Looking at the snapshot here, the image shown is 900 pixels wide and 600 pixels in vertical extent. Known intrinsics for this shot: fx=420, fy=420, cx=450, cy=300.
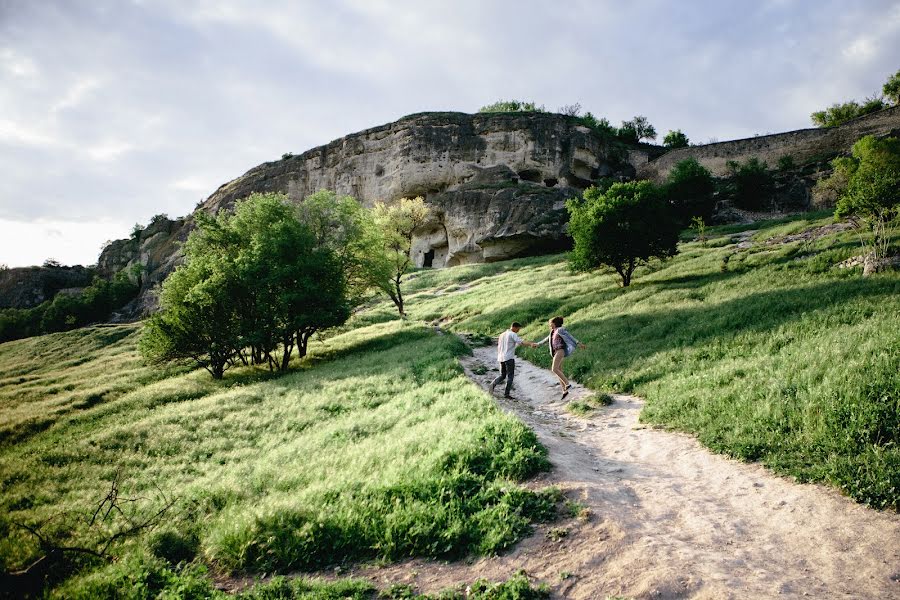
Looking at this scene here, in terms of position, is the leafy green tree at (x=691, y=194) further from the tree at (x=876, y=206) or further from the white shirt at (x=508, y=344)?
the white shirt at (x=508, y=344)

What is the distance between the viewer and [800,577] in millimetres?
4320

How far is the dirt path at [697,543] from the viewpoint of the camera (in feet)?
13.8

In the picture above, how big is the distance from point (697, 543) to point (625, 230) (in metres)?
25.5

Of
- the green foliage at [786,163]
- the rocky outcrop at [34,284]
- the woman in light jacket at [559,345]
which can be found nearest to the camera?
the woman in light jacket at [559,345]

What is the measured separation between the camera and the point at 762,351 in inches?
458

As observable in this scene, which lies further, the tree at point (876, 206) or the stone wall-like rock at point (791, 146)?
the stone wall-like rock at point (791, 146)

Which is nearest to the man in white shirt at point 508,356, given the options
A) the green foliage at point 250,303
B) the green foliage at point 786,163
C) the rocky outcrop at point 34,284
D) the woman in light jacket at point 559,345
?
the woman in light jacket at point 559,345

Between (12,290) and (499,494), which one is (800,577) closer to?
(499,494)

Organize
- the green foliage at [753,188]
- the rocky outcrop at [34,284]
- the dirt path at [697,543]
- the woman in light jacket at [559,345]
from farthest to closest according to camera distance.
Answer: the rocky outcrop at [34,284] < the green foliage at [753,188] < the woman in light jacket at [559,345] < the dirt path at [697,543]

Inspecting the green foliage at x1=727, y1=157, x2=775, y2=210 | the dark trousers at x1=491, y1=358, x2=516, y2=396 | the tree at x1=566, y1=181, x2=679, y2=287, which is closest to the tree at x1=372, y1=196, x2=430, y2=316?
the tree at x1=566, y1=181, x2=679, y2=287

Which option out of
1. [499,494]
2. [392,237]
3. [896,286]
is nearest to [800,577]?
[499,494]

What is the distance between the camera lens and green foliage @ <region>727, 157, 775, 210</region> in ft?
172

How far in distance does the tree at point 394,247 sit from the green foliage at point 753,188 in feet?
134

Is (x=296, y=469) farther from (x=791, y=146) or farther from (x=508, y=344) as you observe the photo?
(x=791, y=146)
